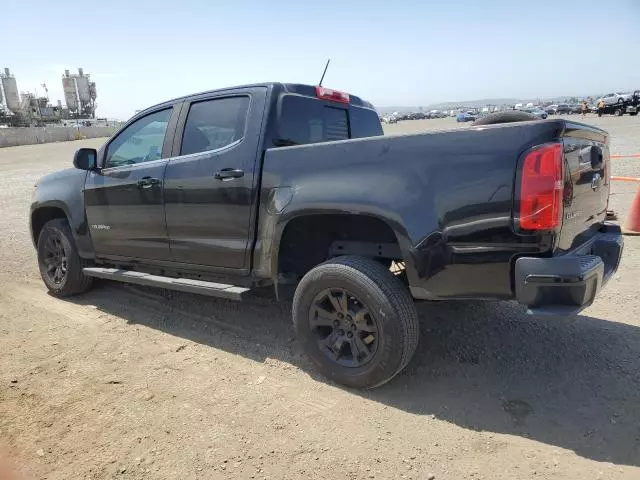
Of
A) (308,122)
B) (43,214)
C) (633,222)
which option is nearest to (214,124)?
(308,122)

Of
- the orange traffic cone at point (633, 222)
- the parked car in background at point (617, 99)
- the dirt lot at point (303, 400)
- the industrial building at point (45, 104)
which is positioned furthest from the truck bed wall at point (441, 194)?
the industrial building at point (45, 104)

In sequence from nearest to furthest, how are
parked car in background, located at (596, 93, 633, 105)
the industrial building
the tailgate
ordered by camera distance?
the tailgate < parked car in background, located at (596, 93, 633, 105) < the industrial building

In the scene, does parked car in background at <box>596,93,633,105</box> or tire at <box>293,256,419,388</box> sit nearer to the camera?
tire at <box>293,256,419,388</box>

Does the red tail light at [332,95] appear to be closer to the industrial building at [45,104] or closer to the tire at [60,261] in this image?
the tire at [60,261]

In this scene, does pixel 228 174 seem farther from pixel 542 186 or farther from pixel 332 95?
pixel 542 186

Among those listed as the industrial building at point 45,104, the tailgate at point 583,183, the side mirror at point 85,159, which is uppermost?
the industrial building at point 45,104

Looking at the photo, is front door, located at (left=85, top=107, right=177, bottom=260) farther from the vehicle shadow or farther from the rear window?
the rear window

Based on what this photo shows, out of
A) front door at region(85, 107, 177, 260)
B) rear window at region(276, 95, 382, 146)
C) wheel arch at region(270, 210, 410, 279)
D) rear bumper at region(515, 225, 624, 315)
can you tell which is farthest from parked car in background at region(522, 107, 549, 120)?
front door at region(85, 107, 177, 260)

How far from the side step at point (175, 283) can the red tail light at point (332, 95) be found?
168cm

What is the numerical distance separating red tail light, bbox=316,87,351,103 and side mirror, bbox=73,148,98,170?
2318mm

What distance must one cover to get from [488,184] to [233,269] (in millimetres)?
2017

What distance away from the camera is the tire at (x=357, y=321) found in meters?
2.87

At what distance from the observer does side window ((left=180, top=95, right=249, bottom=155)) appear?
3686mm

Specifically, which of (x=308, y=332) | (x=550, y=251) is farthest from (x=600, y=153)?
(x=308, y=332)
